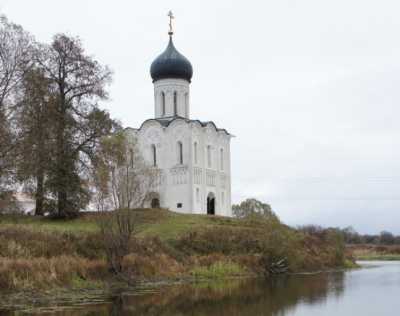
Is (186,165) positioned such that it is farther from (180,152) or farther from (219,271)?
(219,271)

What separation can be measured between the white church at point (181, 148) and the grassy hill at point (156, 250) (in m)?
6.49

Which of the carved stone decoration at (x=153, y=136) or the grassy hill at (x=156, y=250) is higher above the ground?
the carved stone decoration at (x=153, y=136)

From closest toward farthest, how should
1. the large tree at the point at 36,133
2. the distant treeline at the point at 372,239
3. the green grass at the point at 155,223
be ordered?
the large tree at the point at 36,133
the green grass at the point at 155,223
the distant treeline at the point at 372,239

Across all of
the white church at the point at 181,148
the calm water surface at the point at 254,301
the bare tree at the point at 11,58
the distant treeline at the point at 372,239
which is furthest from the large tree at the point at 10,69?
the distant treeline at the point at 372,239

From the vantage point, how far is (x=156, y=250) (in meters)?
31.6

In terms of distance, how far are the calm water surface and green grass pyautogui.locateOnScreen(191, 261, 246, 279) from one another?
2329 millimetres

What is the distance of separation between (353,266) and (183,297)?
93.0 ft

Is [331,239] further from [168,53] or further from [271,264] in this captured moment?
[168,53]

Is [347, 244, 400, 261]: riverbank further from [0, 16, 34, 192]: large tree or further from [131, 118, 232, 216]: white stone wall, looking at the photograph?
[0, 16, 34, 192]: large tree

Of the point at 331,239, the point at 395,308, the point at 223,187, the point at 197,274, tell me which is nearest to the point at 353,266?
the point at 331,239

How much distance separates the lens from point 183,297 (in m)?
22.9

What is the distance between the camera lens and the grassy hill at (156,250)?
965 inches

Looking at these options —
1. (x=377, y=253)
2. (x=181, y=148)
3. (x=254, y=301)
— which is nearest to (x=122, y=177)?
(x=254, y=301)

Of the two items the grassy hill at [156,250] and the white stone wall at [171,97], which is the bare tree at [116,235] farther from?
the white stone wall at [171,97]
